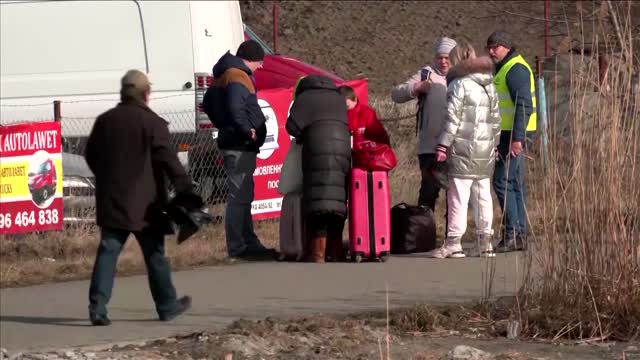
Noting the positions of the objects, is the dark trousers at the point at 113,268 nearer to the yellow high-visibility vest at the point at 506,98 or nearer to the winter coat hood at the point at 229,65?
the winter coat hood at the point at 229,65

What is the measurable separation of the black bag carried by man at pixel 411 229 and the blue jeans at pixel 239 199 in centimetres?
116

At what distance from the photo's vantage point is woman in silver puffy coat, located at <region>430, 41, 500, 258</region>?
35.7 feet

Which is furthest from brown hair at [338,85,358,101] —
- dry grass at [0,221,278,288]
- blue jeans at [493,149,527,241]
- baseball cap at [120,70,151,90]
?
baseball cap at [120,70,151,90]

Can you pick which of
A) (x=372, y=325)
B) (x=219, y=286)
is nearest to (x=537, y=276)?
(x=372, y=325)

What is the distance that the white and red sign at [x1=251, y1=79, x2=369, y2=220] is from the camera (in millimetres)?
13656

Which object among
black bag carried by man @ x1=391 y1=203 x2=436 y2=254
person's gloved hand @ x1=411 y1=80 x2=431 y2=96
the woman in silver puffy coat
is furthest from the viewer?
black bag carried by man @ x1=391 y1=203 x2=436 y2=254

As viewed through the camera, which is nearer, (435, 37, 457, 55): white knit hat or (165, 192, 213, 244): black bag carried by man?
(165, 192, 213, 244): black bag carried by man

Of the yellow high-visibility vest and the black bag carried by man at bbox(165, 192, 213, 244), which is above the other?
the yellow high-visibility vest

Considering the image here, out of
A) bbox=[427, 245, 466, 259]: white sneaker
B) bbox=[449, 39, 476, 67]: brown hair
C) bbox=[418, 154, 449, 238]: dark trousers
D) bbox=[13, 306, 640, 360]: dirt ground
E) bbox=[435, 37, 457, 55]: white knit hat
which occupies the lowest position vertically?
bbox=[13, 306, 640, 360]: dirt ground

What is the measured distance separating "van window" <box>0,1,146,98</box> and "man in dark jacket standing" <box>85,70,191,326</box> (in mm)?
6462

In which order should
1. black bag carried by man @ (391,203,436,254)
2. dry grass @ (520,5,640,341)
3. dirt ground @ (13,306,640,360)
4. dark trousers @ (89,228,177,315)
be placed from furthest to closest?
1. black bag carried by man @ (391,203,436,254)
2. dark trousers @ (89,228,177,315)
3. dry grass @ (520,5,640,341)
4. dirt ground @ (13,306,640,360)

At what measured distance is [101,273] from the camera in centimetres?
871

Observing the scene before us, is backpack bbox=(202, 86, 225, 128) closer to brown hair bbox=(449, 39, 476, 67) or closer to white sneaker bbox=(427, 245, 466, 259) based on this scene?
brown hair bbox=(449, 39, 476, 67)

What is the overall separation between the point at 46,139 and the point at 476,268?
163 inches
